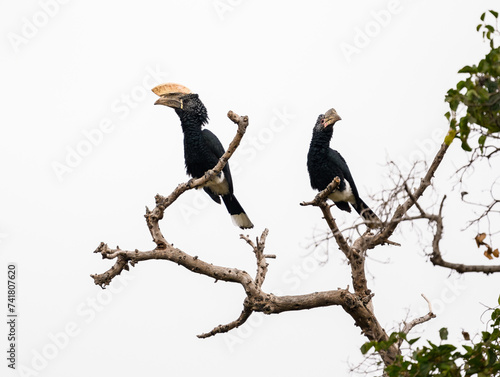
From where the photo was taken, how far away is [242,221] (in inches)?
254

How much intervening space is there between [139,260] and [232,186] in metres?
2.22

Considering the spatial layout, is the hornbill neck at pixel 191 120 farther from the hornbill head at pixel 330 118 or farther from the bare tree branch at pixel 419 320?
the bare tree branch at pixel 419 320

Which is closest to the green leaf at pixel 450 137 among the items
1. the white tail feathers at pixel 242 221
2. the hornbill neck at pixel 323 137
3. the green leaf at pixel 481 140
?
the green leaf at pixel 481 140

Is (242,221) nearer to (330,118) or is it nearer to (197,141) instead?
(197,141)

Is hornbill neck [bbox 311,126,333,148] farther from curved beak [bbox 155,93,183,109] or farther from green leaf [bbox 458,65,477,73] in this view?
green leaf [bbox 458,65,477,73]

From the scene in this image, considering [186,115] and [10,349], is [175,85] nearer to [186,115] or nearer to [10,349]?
[186,115]

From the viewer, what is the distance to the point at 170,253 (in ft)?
14.3

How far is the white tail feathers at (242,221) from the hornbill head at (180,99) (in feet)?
2.95

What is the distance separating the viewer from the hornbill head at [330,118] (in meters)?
6.02

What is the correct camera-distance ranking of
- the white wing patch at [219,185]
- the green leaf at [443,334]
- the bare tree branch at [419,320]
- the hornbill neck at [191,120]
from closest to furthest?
the green leaf at [443,334], the bare tree branch at [419,320], the white wing patch at [219,185], the hornbill neck at [191,120]

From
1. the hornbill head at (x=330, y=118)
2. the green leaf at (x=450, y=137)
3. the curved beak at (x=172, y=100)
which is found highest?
the curved beak at (x=172, y=100)

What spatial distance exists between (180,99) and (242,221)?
120 centimetres

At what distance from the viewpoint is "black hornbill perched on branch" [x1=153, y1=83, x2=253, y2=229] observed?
20.7 feet

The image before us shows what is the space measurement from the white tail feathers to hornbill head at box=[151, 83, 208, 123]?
35.4 inches
